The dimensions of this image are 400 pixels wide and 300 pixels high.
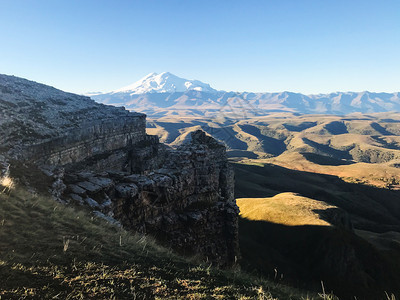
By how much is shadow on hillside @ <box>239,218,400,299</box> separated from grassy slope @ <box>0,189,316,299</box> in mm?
37039

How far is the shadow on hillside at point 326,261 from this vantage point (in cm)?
4950

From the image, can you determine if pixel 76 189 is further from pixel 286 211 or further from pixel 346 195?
pixel 346 195

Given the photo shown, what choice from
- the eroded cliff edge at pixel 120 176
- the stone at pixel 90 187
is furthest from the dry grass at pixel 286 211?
the stone at pixel 90 187

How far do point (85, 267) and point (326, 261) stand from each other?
5757cm

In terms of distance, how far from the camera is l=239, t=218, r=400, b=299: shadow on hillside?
162ft

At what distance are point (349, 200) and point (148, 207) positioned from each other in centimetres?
14996

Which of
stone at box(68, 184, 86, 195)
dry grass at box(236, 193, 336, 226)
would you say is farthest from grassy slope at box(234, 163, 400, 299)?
stone at box(68, 184, 86, 195)

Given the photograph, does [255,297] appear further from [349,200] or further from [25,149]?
[349,200]

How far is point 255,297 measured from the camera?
10953 millimetres

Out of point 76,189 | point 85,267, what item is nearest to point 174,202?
point 76,189

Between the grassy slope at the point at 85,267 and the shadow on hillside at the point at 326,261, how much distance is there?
122 ft

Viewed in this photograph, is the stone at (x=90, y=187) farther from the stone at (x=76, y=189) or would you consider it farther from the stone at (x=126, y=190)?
the stone at (x=126, y=190)

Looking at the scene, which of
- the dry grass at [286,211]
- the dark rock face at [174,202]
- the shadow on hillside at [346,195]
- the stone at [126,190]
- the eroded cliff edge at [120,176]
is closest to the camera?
the dark rock face at [174,202]

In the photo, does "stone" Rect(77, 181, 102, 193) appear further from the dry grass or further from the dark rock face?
the dry grass
